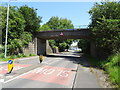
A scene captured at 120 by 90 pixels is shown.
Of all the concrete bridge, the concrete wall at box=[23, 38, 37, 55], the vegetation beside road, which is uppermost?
the concrete bridge

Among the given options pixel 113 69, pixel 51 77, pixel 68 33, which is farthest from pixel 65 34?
pixel 51 77

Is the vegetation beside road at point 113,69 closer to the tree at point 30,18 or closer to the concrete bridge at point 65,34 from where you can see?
the concrete bridge at point 65,34

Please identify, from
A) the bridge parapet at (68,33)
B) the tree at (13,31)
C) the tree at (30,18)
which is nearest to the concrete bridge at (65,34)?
the bridge parapet at (68,33)

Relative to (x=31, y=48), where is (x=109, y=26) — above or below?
above

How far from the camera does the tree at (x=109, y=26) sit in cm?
1579

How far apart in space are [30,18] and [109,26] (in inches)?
854

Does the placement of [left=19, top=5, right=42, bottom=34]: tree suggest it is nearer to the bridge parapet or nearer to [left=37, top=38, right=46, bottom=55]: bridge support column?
the bridge parapet

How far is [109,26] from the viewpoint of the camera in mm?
15844

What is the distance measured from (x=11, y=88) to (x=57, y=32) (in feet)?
85.4

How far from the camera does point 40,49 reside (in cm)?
3706

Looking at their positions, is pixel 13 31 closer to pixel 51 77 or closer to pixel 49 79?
pixel 51 77

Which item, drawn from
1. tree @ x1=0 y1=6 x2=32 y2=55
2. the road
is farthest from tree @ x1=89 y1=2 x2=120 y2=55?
tree @ x1=0 y1=6 x2=32 y2=55

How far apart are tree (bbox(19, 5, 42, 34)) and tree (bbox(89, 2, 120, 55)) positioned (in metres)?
17.3

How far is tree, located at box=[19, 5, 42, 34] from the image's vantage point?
30.5 metres
